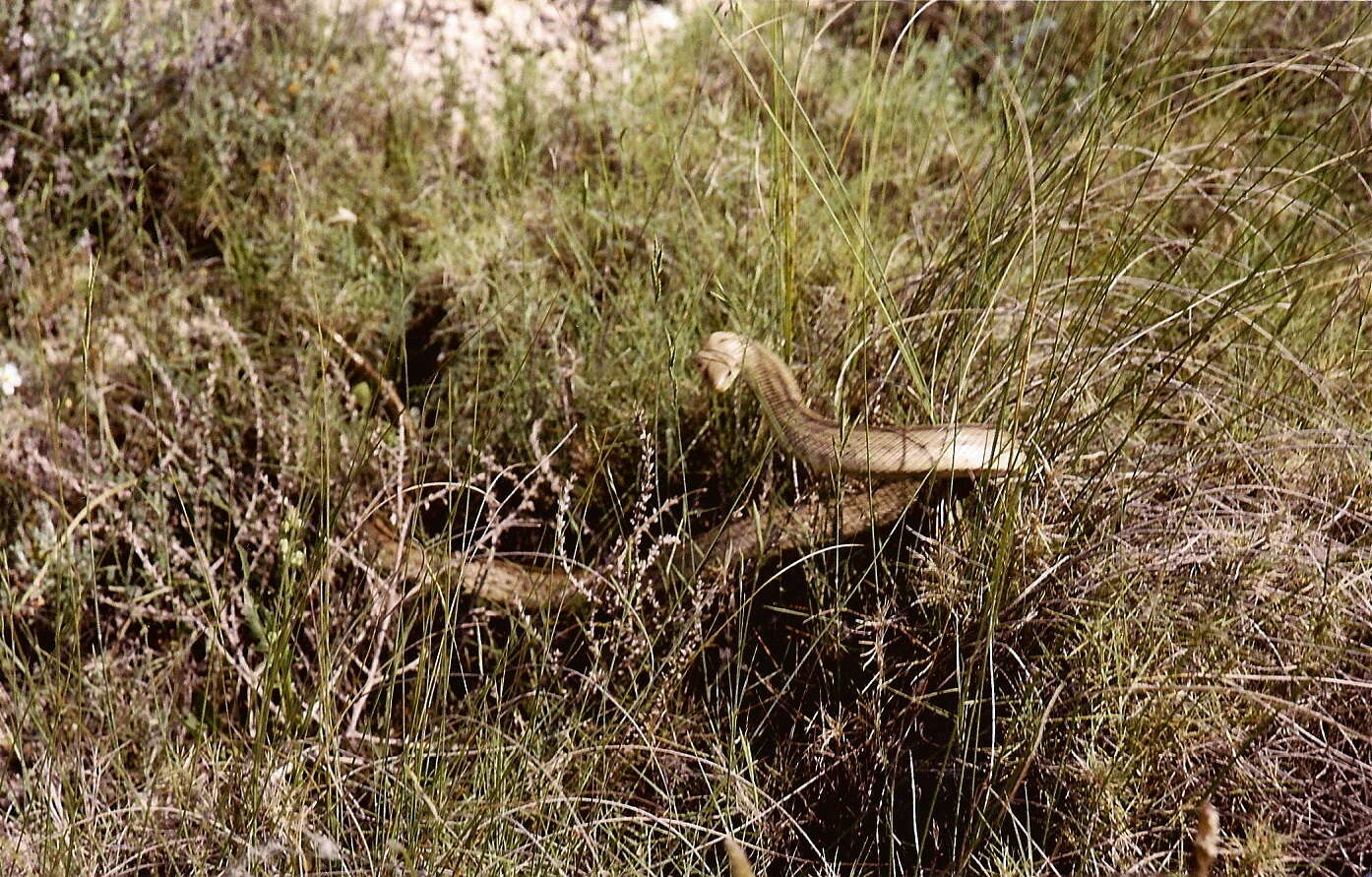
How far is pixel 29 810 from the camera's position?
2086 mm

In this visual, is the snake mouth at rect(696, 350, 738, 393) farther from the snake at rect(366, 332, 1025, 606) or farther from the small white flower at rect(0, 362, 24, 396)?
the small white flower at rect(0, 362, 24, 396)

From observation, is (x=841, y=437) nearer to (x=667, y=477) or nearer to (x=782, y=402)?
(x=782, y=402)

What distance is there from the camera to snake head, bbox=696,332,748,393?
2.64 meters

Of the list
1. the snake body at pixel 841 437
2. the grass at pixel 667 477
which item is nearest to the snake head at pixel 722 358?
the snake body at pixel 841 437

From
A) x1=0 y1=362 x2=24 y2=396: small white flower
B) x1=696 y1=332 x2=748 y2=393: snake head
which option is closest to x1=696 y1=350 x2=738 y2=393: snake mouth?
x1=696 y1=332 x2=748 y2=393: snake head

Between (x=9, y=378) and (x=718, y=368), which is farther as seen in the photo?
(x=9, y=378)

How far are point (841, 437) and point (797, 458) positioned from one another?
205mm

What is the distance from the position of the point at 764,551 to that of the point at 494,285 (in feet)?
3.63

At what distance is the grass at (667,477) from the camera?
2.07 metres

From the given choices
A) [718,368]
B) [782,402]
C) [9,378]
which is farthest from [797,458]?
[9,378]

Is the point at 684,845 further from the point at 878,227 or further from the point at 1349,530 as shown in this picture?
the point at 878,227

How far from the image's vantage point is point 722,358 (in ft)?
8.82

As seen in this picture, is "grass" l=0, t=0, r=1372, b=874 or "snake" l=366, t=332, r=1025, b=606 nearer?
"grass" l=0, t=0, r=1372, b=874

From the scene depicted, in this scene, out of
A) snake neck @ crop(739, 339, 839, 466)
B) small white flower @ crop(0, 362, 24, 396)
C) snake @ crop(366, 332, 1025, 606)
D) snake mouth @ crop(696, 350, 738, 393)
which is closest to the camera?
snake @ crop(366, 332, 1025, 606)
